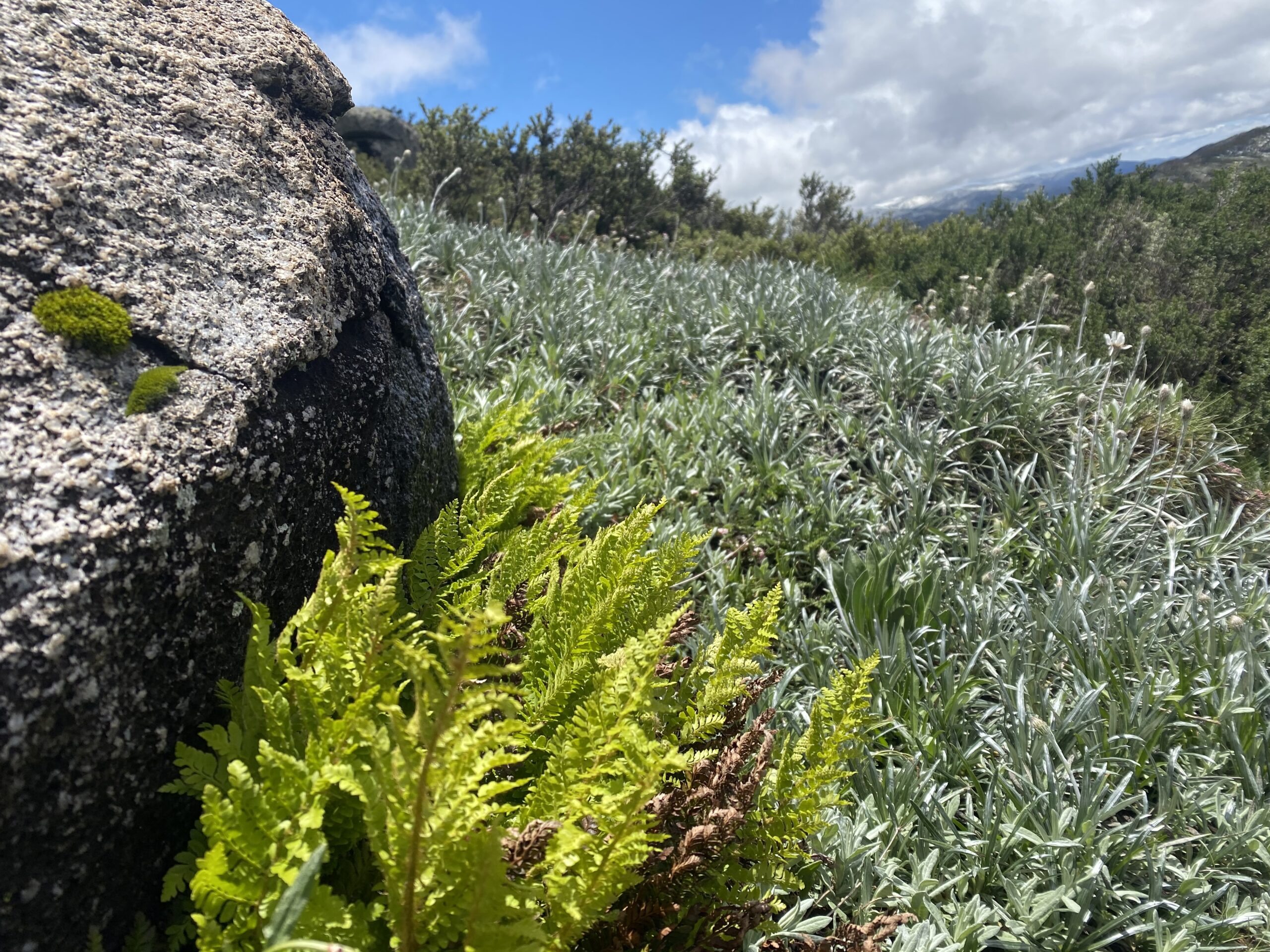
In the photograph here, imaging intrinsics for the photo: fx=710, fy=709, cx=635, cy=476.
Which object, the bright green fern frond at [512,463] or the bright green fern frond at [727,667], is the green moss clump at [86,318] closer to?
the bright green fern frond at [512,463]

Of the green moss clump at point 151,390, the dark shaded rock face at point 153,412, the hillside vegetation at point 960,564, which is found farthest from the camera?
the hillside vegetation at point 960,564

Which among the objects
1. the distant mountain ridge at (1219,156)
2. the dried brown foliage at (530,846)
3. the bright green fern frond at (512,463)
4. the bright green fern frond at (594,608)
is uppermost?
the distant mountain ridge at (1219,156)

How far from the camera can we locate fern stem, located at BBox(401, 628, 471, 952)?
3.01 feet

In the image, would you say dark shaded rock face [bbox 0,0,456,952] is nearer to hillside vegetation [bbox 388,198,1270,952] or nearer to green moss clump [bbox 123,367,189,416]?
Result: green moss clump [bbox 123,367,189,416]

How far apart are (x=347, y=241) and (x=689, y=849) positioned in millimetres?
1855

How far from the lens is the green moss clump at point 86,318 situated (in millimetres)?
1337

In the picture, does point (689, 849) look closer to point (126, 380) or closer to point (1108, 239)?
point (126, 380)

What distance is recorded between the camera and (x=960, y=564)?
3.35m

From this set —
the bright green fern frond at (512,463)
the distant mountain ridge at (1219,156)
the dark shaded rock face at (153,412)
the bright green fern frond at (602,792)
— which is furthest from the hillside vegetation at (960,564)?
the distant mountain ridge at (1219,156)

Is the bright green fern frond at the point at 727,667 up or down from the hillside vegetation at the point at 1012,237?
down

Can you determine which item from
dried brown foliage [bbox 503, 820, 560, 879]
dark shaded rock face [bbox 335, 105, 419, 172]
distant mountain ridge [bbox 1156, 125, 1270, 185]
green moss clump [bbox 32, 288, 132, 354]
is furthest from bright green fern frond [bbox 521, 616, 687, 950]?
dark shaded rock face [bbox 335, 105, 419, 172]

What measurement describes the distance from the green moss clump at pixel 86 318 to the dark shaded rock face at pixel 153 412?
23 mm

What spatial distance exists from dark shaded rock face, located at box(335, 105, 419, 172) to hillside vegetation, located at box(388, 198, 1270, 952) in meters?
16.2

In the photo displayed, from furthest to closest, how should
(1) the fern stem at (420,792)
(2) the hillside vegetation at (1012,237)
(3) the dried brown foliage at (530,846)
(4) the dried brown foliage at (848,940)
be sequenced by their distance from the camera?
(2) the hillside vegetation at (1012,237) → (4) the dried brown foliage at (848,940) → (3) the dried brown foliage at (530,846) → (1) the fern stem at (420,792)
